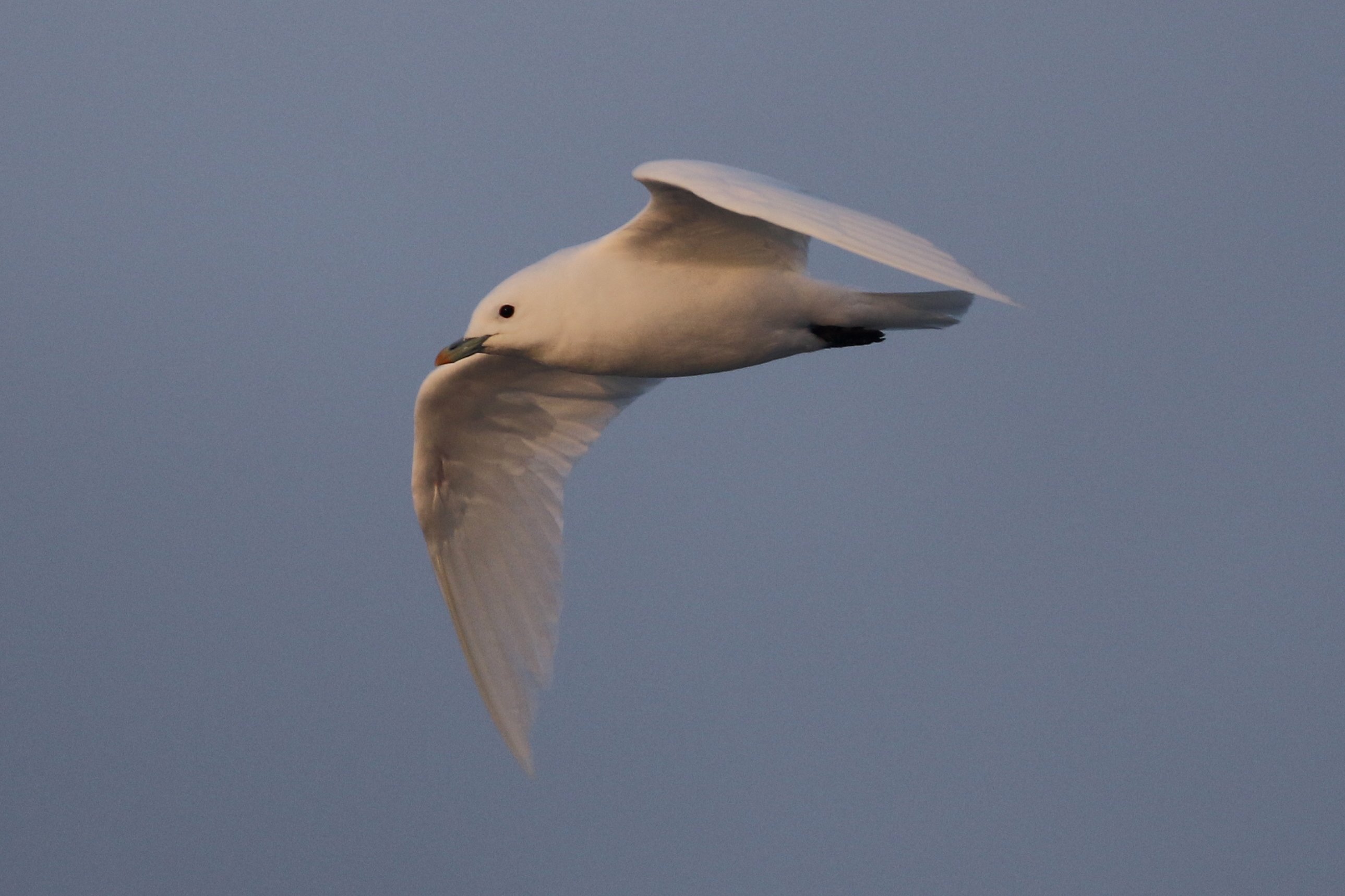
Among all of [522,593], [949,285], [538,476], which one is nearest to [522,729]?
[522,593]

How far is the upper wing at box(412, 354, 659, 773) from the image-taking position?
10273mm

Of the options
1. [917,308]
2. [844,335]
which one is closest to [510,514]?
[844,335]

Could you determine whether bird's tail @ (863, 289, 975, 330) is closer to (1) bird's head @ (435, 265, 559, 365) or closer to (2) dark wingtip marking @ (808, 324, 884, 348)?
(2) dark wingtip marking @ (808, 324, 884, 348)

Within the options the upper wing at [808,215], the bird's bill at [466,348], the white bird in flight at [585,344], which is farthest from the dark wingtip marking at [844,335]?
the bird's bill at [466,348]

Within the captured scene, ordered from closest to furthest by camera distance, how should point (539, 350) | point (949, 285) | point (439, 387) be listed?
1. point (949, 285)
2. point (539, 350)
3. point (439, 387)

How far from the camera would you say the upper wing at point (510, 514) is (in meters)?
10.3

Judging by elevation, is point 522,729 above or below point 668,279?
below

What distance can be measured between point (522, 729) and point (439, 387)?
6.56 feet

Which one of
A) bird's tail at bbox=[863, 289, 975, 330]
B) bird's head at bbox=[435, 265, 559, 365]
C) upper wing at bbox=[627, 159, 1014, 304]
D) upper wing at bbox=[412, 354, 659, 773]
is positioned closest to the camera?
upper wing at bbox=[627, 159, 1014, 304]

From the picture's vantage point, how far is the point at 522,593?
34.2 ft

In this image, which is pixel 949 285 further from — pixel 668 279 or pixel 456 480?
pixel 456 480

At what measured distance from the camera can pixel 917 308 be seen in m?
8.95

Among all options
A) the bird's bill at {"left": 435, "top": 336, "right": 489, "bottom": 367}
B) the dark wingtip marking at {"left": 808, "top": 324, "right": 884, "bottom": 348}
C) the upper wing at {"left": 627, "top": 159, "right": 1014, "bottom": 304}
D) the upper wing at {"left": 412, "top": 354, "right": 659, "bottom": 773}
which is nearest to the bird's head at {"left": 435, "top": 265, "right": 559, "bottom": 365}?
the bird's bill at {"left": 435, "top": 336, "right": 489, "bottom": 367}

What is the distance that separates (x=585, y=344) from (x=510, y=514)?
213 cm
